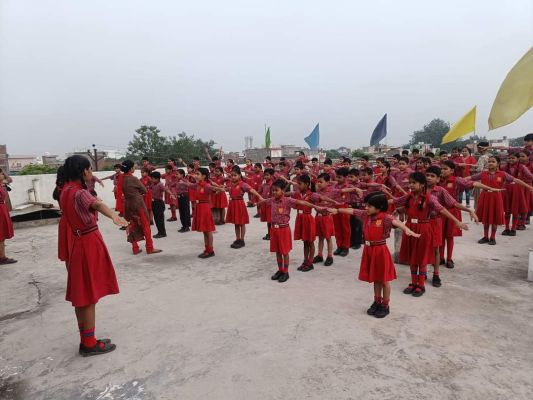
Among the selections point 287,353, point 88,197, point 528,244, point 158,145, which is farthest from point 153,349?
point 158,145

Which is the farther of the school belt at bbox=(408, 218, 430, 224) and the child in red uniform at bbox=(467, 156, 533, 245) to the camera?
the child in red uniform at bbox=(467, 156, 533, 245)

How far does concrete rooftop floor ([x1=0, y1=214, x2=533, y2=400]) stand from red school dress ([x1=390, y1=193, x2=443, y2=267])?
476mm

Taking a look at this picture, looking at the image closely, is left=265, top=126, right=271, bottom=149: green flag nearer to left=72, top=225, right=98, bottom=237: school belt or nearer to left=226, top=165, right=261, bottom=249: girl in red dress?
left=226, top=165, right=261, bottom=249: girl in red dress

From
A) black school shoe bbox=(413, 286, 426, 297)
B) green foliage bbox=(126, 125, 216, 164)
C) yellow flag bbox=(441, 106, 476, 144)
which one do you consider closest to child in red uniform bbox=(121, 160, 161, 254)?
black school shoe bbox=(413, 286, 426, 297)

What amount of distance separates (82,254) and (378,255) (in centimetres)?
299

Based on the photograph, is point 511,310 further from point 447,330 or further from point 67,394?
point 67,394

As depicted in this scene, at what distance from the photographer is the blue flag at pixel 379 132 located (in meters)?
13.1

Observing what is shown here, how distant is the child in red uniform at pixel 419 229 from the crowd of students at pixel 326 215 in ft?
0.04

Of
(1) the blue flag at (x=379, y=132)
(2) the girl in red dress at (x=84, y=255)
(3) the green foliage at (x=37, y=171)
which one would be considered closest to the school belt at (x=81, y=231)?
(2) the girl in red dress at (x=84, y=255)

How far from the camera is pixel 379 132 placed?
13.3 meters

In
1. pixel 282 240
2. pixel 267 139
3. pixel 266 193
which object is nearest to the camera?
pixel 282 240

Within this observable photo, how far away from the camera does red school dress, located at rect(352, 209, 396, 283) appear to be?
156 inches

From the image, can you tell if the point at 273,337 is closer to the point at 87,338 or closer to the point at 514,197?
the point at 87,338

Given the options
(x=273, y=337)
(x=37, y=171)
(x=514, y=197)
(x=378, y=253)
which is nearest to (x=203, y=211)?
(x=273, y=337)
